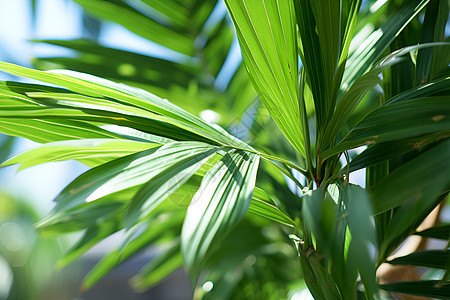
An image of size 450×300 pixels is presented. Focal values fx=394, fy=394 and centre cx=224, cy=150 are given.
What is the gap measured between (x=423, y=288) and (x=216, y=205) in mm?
277

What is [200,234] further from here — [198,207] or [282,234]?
[282,234]

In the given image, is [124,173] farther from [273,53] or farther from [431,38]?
[431,38]

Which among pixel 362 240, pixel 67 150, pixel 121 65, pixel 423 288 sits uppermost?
pixel 121 65

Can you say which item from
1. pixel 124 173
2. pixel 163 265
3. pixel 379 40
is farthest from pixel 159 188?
pixel 163 265

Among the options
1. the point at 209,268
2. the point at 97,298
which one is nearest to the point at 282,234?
the point at 209,268

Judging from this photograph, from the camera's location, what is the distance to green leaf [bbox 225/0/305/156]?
1.10ft

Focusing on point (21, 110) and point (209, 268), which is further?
point (209, 268)

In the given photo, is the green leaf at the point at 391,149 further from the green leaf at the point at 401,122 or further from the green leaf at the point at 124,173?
the green leaf at the point at 124,173

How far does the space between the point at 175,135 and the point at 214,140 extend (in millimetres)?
38

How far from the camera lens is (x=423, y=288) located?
1.35 ft

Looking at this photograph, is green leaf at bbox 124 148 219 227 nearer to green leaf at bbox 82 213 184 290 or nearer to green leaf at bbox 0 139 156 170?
green leaf at bbox 0 139 156 170

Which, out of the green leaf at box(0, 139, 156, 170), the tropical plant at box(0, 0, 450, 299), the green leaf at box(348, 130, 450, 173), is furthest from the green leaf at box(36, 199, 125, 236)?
the green leaf at box(348, 130, 450, 173)

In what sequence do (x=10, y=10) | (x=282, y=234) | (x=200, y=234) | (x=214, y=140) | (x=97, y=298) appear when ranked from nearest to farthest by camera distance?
(x=200, y=234), (x=214, y=140), (x=282, y=234), (x=10, y=10), (x=97, y=298)

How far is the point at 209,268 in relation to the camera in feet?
A: 2.36
